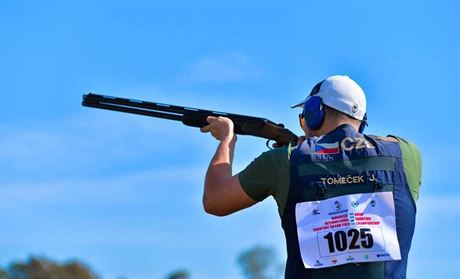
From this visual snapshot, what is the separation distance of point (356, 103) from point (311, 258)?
4.05 feet

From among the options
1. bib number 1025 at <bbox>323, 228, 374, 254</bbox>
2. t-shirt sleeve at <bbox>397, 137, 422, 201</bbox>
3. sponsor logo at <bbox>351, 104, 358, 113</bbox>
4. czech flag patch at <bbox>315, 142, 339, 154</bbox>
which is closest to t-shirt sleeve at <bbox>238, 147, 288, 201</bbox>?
czech flag patch at <bbox>315, 142, 339, 154</bbox>

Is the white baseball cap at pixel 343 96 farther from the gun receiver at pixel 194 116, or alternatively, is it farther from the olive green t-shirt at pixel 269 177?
the gun receiver at pixel 194 116

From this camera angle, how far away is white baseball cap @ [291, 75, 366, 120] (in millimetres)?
6660

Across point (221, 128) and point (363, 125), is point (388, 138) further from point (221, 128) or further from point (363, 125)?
point (221, 128)

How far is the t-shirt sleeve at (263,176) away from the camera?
6344 millimetres

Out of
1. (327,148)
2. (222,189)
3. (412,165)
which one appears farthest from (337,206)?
(222,189)

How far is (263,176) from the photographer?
6.34 m

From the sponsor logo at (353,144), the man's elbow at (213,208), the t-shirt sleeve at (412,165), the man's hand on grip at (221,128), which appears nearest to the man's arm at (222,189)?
the man's elbow at (213,208)

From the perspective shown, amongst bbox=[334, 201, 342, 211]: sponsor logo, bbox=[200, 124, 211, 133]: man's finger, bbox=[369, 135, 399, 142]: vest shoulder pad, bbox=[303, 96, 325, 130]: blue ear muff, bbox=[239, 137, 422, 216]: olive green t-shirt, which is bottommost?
bbox=[334, 201, 342, 211]: sponsor logo

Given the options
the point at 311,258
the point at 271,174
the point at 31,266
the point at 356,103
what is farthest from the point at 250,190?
the point at 31,266

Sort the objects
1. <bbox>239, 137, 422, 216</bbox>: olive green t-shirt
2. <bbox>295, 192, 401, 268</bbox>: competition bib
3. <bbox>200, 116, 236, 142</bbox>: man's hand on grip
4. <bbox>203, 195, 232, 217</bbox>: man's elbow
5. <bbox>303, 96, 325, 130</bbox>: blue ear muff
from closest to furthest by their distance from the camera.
Answer: 1. <bbox>295, 192, 401, 268</bbox>: competition bib
2. <bbox>239, 137, 422, 216</bbox>: olive green t-shirt
3. <bbox>203, 195, 232, 217</bbox>: man's elbow
4. <bbox>303, 96, 325, 130</bbox>: blue ear muff
5. <bbox>200, 116, 236, 142</bbox>: man's hand on grip

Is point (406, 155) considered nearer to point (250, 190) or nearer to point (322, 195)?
point (322, 195)

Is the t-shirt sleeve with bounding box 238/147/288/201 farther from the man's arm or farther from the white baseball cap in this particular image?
the white baseball cap

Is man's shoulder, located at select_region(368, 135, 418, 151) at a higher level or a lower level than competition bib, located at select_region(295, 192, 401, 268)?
higher
